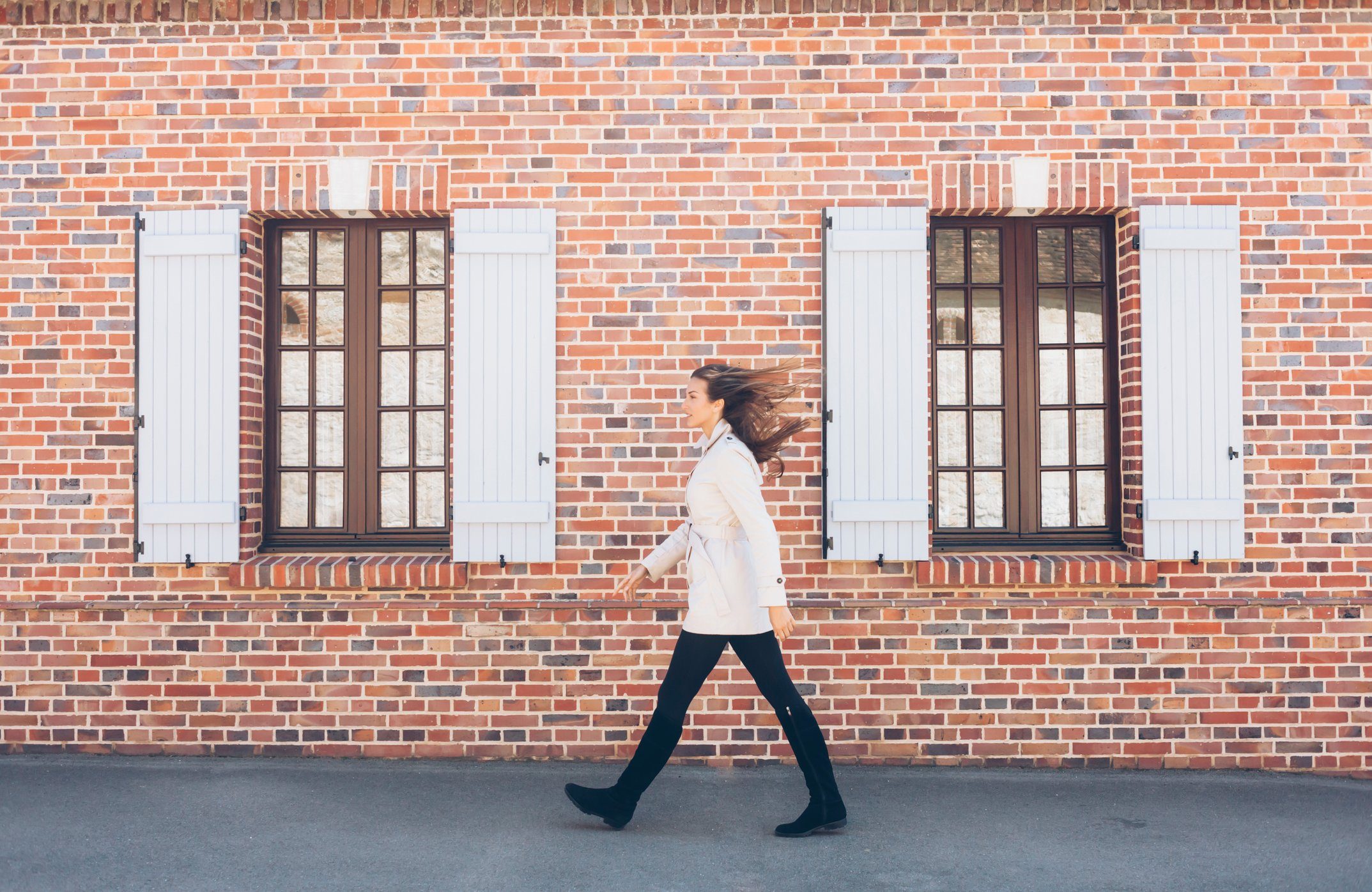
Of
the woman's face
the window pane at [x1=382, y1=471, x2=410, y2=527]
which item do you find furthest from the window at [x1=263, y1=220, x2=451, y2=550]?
the woman's face

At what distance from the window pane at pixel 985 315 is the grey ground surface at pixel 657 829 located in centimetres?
213

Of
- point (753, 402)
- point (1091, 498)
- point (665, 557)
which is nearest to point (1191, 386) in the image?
point (1091, 498)

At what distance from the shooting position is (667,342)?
4.87m

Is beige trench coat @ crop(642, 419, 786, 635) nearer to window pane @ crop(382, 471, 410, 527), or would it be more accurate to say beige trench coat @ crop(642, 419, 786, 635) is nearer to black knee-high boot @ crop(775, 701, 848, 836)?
black knee-high boot @ crop(775, 701, 848, 836)

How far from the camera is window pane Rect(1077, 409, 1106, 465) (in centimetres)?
509

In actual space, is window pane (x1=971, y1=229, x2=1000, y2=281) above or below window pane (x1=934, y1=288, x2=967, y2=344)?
above

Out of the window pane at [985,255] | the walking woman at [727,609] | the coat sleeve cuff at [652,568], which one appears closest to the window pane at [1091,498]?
the window pane at [985,255]

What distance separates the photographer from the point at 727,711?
4.82 meters

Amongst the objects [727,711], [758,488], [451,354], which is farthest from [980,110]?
→ [727,711]

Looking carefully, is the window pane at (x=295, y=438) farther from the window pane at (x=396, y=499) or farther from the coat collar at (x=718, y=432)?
the coat collar at (x=718, y=432)

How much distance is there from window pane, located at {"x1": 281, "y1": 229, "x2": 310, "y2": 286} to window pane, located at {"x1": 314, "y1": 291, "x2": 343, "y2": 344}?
0.41 feet

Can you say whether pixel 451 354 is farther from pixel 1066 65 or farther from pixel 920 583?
pixel 1066 65

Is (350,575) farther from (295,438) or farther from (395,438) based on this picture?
(295,438)

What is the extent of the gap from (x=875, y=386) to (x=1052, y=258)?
1.21 meters
